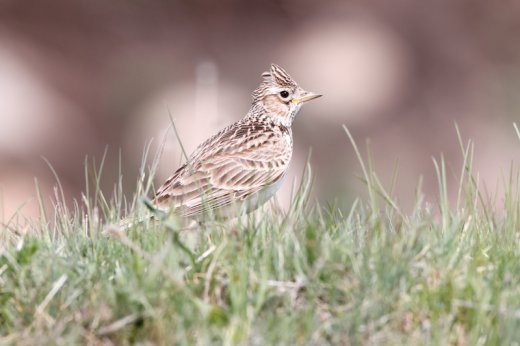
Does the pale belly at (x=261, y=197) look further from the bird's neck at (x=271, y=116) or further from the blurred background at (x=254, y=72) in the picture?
the blurred background at (x=254, y=72)

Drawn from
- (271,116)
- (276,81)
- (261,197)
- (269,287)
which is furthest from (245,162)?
(269,287)

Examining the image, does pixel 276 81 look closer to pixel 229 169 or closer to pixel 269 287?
pixel 229 169

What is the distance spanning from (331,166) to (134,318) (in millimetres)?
9163

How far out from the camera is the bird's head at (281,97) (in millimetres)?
8148

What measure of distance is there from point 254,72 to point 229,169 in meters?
Result: 7.51

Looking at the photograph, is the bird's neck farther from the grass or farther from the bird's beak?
the grass

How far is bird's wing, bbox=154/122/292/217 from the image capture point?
682 cm

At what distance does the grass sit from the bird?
193cm

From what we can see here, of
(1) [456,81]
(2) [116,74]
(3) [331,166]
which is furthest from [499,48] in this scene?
(2) [116,74]

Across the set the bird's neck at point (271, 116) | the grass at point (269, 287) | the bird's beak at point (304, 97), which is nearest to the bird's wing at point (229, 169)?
the bird's neck at point (271, 116)

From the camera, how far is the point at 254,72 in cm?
1461

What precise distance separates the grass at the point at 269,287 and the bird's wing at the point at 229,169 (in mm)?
1921

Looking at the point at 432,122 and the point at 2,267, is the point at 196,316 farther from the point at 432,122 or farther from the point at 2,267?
the point at 432,122

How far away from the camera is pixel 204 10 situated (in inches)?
586
